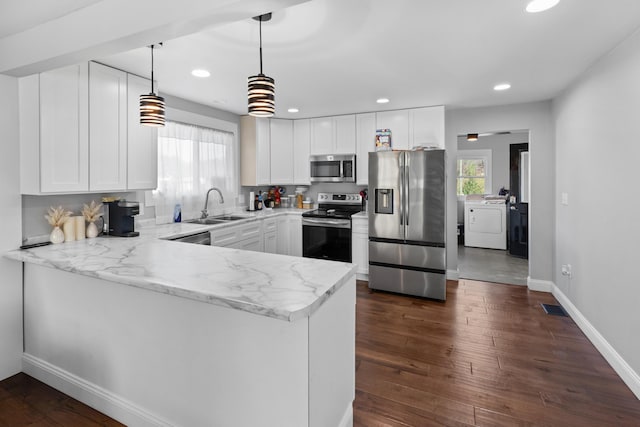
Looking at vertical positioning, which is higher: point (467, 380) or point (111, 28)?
point (111, 28)

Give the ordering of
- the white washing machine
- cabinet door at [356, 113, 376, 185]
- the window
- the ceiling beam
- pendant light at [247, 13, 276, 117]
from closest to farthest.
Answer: the ceiling beam
pendant light at [247, 13, 276, 117]
cabinet door at [356, 113, 376, 185]
the white washing machine
the window

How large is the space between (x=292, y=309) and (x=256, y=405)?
59 cm

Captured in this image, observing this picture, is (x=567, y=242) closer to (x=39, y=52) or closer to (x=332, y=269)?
(x=332, y=269)

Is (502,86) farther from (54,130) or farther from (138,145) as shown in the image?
(54,130)

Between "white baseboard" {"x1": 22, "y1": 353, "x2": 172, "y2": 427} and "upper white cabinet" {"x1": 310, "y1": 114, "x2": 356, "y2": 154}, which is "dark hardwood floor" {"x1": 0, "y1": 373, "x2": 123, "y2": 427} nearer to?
"white baseboard" {"x1": 22, "y1": 353, "x2": 172, "y2": 427}

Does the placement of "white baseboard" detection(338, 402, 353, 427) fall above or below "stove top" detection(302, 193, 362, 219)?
below

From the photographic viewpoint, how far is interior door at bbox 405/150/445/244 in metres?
3.84

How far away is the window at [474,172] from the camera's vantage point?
24.2 ft

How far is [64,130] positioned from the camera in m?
2.39

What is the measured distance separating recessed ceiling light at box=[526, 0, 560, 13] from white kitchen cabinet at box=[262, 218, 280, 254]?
3486mm

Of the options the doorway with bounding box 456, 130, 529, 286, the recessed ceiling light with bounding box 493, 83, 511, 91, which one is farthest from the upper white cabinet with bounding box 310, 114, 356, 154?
the doorway with bounding box 456, 130, 529, 286

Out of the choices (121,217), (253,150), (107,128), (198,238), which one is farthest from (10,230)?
(253,150)

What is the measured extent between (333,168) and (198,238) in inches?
91.3

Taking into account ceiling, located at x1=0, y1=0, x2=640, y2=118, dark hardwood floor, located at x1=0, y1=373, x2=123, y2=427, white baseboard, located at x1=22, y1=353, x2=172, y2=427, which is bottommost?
dark hardwood floor, located at x1=0, y1=373, x2=123, y2=427
